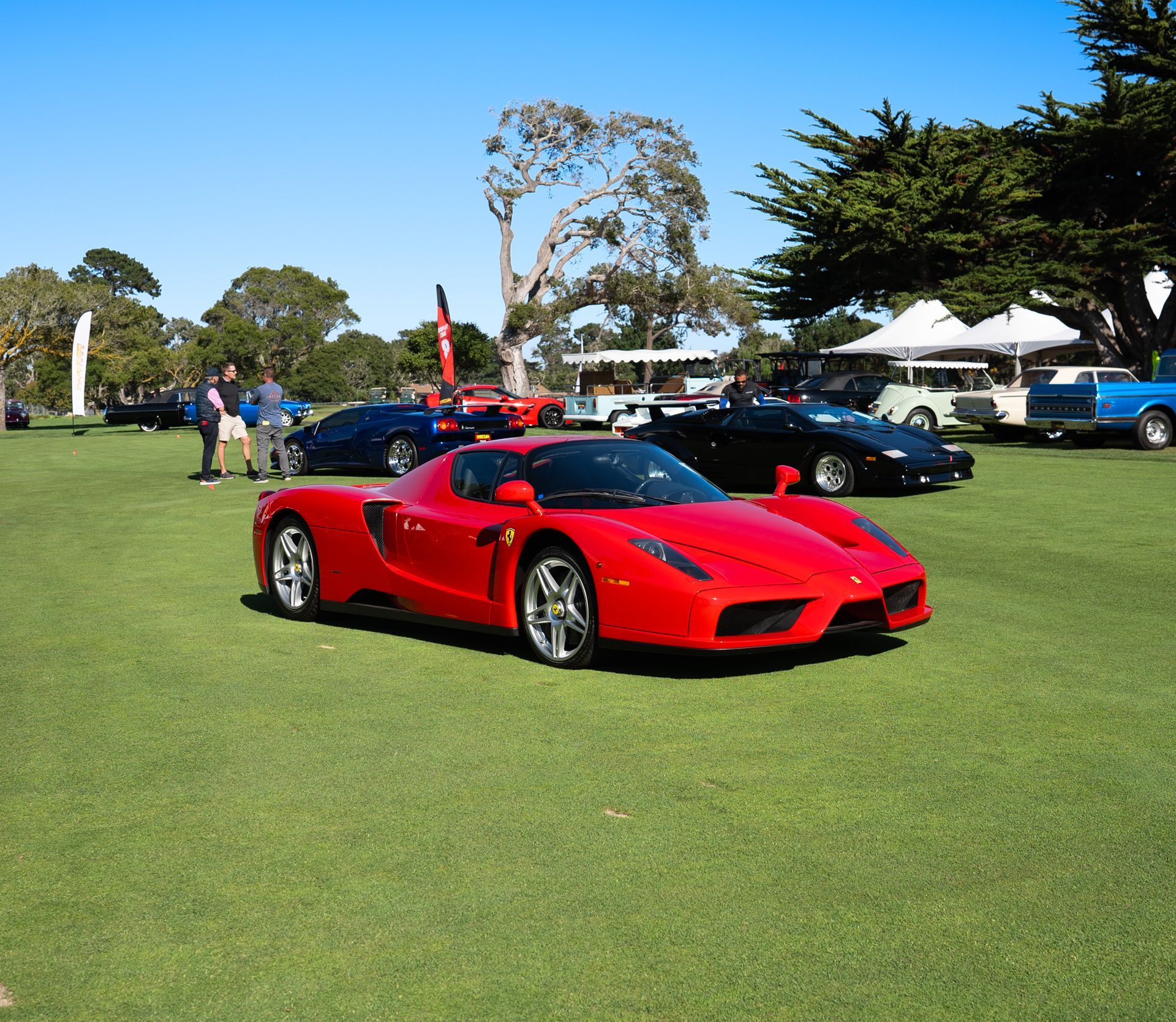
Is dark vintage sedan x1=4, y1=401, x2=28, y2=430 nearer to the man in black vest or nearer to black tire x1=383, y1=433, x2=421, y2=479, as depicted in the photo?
the man in black vest

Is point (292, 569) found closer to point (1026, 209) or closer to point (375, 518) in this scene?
point (375, 518)

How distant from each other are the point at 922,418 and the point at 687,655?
25.2 m

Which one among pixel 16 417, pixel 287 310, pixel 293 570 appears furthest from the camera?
pixel 287 310

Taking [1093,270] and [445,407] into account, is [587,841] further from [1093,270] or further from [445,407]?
[1093,270]

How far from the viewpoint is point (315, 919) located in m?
3.57

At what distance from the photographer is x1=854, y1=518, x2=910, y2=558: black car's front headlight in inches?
293

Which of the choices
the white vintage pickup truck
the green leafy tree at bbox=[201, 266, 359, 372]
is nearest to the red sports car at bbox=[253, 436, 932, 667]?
the white vintage pickup truck

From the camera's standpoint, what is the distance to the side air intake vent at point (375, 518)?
796 centimetres

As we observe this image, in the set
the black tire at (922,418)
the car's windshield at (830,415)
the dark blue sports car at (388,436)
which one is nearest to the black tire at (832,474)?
the car's windshield at (830,415)

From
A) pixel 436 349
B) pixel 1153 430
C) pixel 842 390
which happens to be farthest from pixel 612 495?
Result: pixel 436 349

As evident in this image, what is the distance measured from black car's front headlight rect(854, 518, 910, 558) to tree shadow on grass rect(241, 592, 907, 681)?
507 mm

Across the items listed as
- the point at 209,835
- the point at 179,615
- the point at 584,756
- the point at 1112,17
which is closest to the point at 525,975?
the point at 209,835

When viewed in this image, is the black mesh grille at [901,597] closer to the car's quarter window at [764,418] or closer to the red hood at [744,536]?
the red hood at [744,536]

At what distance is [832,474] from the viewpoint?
16.8m
